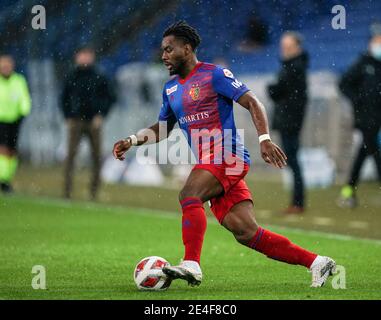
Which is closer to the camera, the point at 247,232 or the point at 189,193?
the point at 189,193

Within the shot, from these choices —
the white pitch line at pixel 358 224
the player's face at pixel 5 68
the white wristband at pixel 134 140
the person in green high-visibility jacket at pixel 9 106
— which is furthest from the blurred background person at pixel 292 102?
the white wristband at pixel 134 140

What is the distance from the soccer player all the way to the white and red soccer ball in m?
0.27

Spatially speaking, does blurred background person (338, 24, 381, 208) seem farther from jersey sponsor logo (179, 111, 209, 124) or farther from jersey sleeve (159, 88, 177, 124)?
jersey sponsor logo (179, 111, 209, 124)

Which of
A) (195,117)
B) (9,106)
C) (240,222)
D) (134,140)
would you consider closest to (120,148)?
(134,140)

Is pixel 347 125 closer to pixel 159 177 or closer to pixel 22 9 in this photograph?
pixel 159 177

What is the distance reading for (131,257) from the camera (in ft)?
28.3

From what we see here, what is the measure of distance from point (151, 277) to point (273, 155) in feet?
3.59

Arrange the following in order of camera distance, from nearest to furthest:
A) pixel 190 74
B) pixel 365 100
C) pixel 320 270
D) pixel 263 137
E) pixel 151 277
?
pixel 263 137 → pixel 151 277 → pixel 320 270 → pixel 190 74 → pixel 365 100

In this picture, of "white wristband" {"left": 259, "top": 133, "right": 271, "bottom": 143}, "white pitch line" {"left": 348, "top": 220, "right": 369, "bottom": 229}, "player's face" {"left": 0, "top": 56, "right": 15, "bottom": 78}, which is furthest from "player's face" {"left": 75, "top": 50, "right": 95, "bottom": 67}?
"white wristband" {"left": 259, "top": 133, "right": 271, "bottom": 143}

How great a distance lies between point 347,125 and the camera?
18125 millimetres

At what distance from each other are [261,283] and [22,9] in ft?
52.7

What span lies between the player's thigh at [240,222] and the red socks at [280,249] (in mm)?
55

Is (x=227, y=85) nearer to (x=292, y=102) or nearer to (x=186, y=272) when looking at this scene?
(x=186, y=272)
